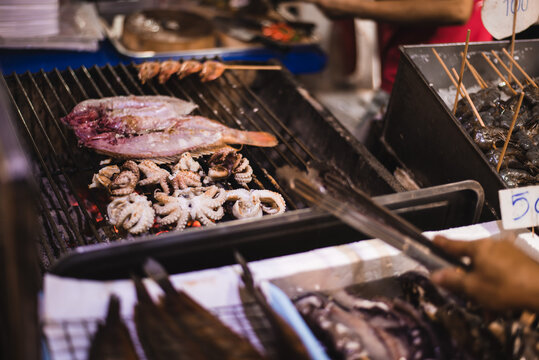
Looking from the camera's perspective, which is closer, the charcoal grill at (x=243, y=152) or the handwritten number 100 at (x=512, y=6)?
the charcoal grill at (x=243, y=152)

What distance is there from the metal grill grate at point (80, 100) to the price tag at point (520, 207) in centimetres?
117

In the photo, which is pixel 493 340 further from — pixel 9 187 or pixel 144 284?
pixel 9 187

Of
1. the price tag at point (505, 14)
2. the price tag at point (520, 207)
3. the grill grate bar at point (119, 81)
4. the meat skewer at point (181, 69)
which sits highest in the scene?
the price tag at point (505, 14)

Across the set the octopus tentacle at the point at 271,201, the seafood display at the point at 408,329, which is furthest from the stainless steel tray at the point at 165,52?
the seafood display at the point at 408,329

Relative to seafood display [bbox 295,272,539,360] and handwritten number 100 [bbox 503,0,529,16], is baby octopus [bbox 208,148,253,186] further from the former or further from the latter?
handwritten number 100 [bbox 503,0,529,16]

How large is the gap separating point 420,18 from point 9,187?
159 inches

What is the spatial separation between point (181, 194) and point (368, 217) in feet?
4.03

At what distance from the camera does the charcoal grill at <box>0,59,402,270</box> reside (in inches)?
116

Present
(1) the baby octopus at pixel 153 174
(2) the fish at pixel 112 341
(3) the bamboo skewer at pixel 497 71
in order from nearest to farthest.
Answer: (2) the fish at pixel 112 341 < (1) the baby octopus at pixel 153 174 < (3) the bamboo skewer at pixel 497 71

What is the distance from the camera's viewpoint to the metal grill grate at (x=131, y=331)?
5.00ft

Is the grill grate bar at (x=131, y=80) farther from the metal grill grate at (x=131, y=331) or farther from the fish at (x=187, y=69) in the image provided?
the metal grill grate at (x=131, y=331)

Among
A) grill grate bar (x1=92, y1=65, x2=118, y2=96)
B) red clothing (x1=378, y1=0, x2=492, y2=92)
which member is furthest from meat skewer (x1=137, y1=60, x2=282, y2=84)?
red clothing (x1=378, y1=0, x2=492, y2=92)

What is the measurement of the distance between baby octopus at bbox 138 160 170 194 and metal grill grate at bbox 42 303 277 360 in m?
1.14

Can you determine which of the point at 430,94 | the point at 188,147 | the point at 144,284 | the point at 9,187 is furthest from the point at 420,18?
the point at 9,187
